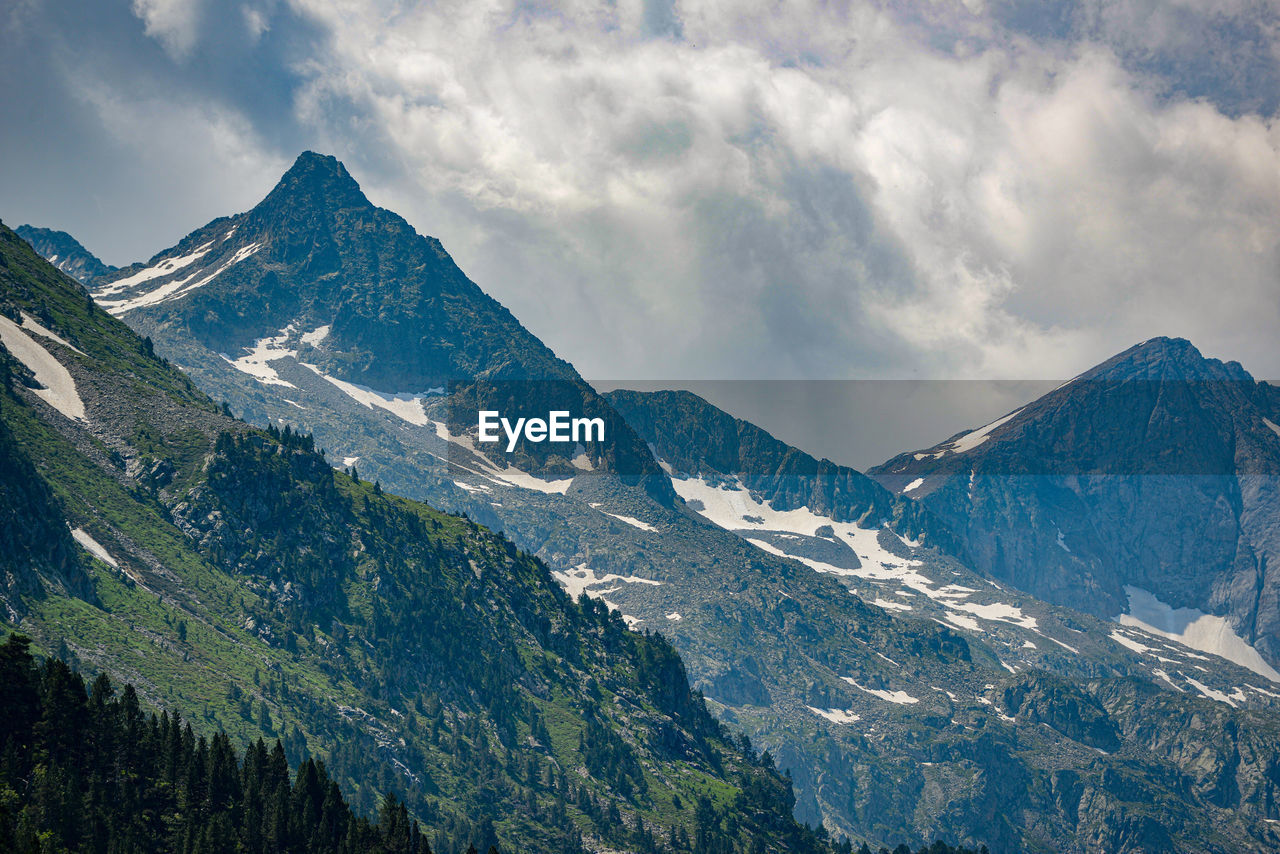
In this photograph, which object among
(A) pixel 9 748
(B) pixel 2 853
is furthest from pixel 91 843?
(B) pixel 2 853

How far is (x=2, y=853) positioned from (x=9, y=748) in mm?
42565

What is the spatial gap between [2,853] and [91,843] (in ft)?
122

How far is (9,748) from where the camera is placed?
198125mm

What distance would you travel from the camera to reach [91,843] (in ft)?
640

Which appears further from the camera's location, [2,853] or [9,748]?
[9,748]

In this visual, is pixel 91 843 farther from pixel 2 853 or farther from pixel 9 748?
pixel 2 853

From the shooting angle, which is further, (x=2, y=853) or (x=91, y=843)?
(x=91, y=843)

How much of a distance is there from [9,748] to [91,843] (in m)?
19.5

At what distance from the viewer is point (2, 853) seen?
15962cm
